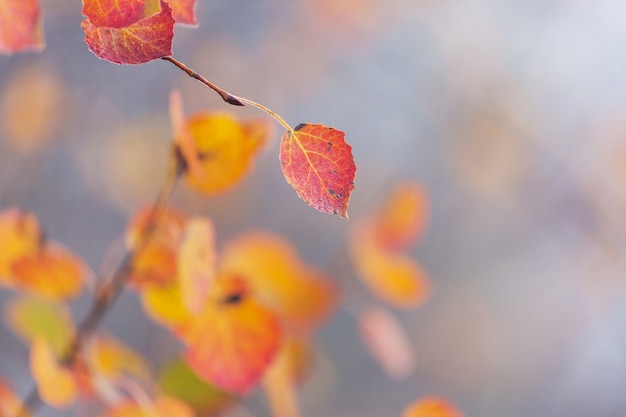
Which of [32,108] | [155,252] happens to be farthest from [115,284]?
[32,108]

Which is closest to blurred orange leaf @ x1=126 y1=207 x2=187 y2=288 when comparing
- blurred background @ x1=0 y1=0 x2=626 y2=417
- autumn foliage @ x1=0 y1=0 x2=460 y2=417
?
autumn foliage @ x1=0 y1=0 x2=460 y2=417

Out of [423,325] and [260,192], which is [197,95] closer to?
[260,192]

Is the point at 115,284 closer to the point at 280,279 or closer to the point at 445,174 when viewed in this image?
the point at 280,279

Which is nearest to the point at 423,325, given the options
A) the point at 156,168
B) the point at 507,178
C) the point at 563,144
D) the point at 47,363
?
the point at 507,178

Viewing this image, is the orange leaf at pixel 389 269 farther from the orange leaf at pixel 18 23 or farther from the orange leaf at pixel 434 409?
the orange leaf at pixel 18 23

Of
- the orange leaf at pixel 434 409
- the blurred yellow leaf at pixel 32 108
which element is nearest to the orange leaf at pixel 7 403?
the orange leaf at pixel 434 409
